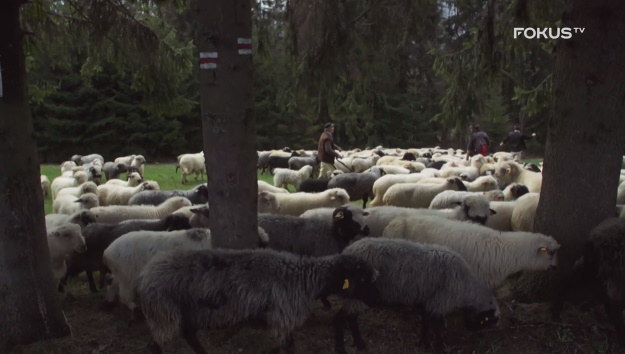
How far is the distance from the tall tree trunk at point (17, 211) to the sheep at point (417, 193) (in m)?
7.26

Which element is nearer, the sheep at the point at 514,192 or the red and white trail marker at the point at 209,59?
the red and white trail marker at the point at 209,59

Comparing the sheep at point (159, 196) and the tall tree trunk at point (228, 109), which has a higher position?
the tall tree trunk at point (228, 109)

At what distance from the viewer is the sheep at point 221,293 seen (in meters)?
4.05

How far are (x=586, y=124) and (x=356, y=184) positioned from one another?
830cm

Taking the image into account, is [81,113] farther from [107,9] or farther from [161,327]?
[161,327]

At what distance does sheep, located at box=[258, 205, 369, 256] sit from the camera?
626 cm

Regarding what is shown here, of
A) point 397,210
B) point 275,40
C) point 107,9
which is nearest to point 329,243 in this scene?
point 397,210

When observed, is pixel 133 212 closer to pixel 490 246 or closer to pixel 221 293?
pixel 221 293

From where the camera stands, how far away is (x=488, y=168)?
14.2 metres

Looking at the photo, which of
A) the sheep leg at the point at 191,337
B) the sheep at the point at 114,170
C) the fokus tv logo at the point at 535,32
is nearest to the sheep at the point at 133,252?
the sheep leg at the point at 191,337

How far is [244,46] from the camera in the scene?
13.8ft

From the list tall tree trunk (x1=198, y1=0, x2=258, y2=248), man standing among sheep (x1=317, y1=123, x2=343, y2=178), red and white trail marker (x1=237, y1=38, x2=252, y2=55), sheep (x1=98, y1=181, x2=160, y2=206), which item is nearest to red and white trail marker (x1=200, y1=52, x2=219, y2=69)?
tall tree trunk (x1=198, y1=0, x2=258, y2=248)

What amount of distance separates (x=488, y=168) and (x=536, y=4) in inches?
325

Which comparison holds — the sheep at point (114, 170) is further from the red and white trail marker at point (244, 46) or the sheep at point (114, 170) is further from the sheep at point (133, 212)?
the red and white trail marker at point (244, 46)
